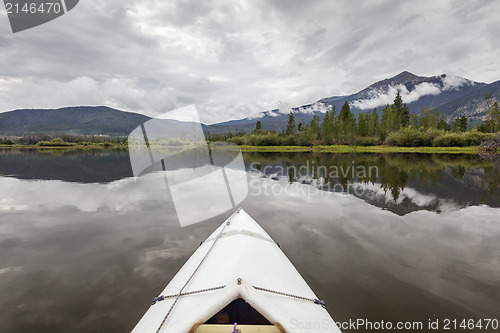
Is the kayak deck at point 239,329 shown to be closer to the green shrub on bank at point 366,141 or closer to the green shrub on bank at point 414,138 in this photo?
the green shrub on bank at point 414,138

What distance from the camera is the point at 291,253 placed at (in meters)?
9.12

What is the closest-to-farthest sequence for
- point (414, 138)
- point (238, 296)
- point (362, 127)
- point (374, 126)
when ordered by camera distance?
point (238, 296)
point (414, 138)
point (362, 127)
point (374, 126)

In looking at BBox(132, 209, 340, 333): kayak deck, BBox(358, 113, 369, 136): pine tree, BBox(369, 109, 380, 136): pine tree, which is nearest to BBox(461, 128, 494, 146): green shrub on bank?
BBox(369, 109, 380, 136): pine tree

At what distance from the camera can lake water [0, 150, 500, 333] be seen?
6.00m

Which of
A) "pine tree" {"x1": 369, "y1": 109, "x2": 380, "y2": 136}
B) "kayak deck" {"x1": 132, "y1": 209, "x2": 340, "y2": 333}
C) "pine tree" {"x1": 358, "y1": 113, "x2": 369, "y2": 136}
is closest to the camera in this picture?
"kayak deck" {"x1": 132, "y1": 209, "x2": 340, "y2": 333}

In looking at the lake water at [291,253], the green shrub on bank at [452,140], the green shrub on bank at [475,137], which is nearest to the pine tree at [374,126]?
the green shrub on bank at [452,140]

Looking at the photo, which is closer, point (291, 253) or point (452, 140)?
point (291, 253)

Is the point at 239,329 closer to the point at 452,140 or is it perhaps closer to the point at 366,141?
the point at 452,140

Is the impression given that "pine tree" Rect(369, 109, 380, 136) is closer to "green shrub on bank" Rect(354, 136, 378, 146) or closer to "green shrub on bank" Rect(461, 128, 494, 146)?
"green shrub on bank" Rect(354, 136, 378, 146)

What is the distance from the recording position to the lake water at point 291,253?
6000 millimetres

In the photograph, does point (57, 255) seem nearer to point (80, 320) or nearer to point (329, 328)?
point (80, 320)

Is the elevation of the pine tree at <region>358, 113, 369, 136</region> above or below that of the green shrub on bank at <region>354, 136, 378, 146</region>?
above

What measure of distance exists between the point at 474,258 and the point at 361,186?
44.2 feet

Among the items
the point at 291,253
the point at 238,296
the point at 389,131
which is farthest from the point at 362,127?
the point at 238,296
